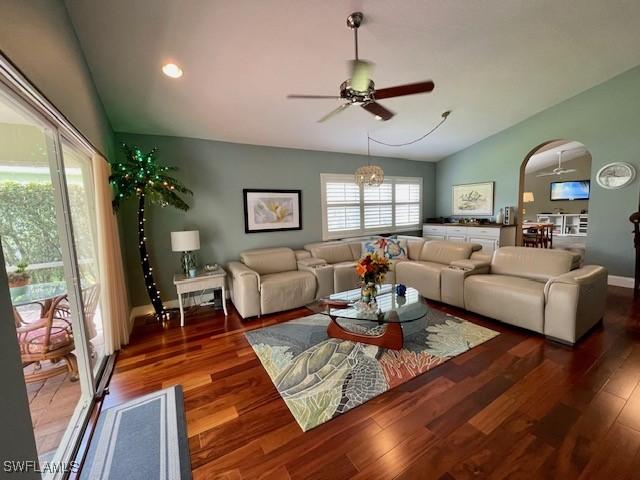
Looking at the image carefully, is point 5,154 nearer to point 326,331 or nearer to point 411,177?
point 326,331

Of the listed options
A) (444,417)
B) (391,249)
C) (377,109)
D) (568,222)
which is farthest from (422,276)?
(568,222)

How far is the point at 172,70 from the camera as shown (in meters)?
2.43

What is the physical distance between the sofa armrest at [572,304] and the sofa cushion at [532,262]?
31 centimetres

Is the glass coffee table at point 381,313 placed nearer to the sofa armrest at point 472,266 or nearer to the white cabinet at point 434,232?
the sofa armrest at point 472,266

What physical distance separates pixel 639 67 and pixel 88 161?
688cm

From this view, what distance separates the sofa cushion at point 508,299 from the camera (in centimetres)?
266

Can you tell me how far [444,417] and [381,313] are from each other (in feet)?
3.11

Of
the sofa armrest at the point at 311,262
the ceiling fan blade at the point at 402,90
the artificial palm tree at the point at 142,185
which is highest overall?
the ceiling fan blade at the point at 402,90

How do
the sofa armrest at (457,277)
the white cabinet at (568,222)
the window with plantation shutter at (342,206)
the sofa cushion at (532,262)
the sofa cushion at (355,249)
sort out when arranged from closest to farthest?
the sofa cushion at (532,262), the sofa armrest at (457,277), the sofa cushion at (355,249), the window with plantation shutter at (342,206), the white cabinet at (568,222)

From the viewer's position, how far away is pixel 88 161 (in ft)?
7.85

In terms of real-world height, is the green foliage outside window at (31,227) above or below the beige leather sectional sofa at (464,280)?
above

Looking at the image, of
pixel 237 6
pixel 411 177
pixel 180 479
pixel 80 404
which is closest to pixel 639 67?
pixel 411 177

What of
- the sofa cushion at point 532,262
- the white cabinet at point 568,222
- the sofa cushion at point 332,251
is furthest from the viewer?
the white cabinet at point 568,222

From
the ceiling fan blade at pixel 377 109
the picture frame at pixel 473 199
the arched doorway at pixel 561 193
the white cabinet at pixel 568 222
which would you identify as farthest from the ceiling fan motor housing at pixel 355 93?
the white cabinet at pixel 568 222
